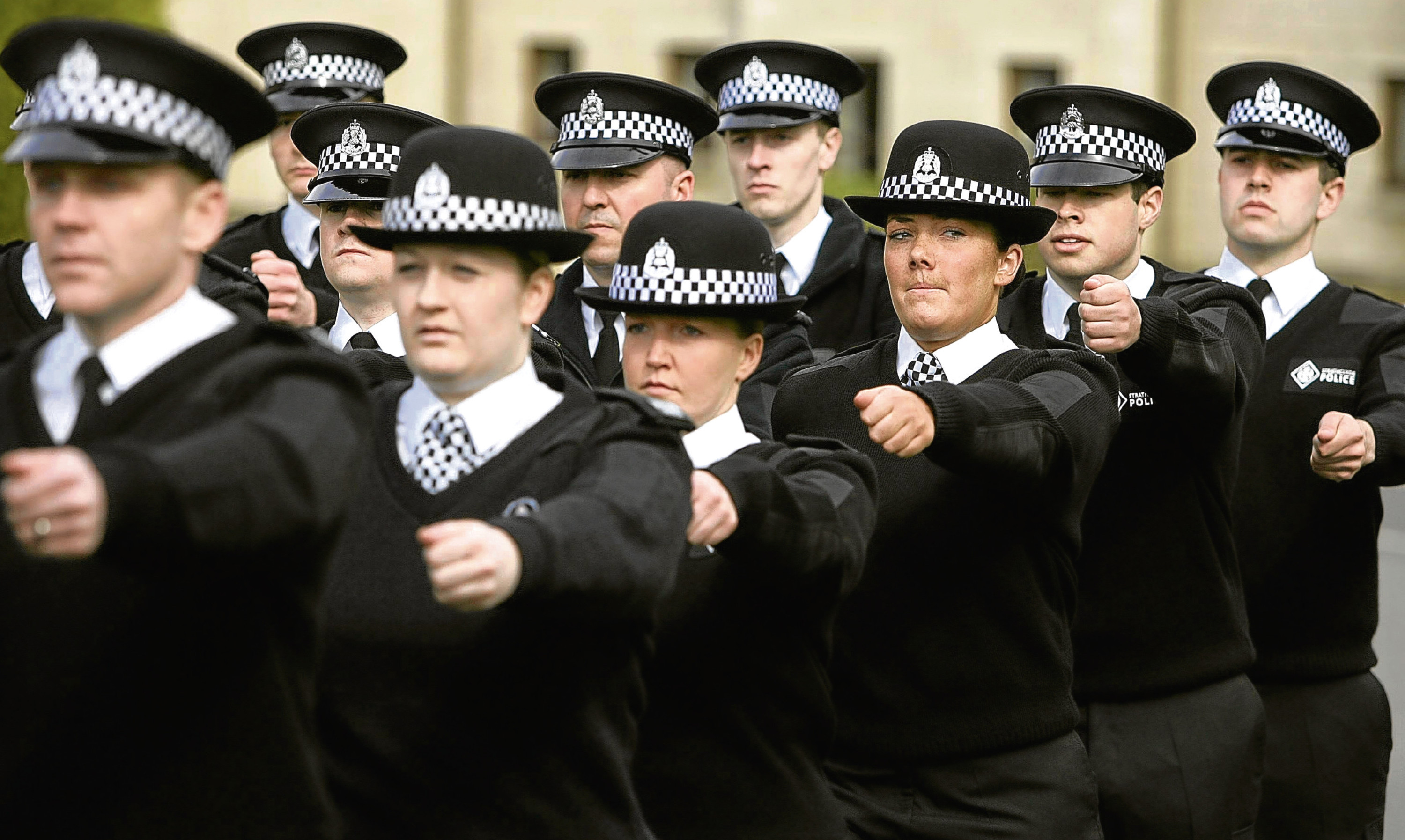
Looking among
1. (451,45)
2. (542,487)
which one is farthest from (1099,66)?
(542,487)

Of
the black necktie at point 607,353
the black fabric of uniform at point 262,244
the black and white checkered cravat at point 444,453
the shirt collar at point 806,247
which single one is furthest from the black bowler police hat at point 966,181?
the black fabric of uniform at point 262,244

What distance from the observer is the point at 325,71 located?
27.2ft

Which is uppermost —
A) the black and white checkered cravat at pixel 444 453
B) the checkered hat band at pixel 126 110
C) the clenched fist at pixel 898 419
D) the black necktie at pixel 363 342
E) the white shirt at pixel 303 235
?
the checkered hat band at pixel 126 110

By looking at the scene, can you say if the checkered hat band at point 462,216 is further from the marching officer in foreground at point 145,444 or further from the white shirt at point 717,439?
the white shirt at point 717,439

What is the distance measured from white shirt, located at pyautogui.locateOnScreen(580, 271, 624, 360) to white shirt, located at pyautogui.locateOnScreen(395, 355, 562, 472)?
2.81 m

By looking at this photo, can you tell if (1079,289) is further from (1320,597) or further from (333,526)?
(333,526)

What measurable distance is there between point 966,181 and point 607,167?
1.82 metres

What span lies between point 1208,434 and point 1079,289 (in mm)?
638

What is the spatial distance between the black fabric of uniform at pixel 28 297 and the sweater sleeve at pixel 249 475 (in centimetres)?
248

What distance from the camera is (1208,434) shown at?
636 cm

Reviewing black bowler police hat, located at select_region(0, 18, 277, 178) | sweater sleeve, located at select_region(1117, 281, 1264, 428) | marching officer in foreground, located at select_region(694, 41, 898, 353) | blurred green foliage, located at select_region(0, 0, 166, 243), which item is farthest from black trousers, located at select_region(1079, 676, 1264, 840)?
blurred green foliage, located at select_region(0, 0, 166, 243)

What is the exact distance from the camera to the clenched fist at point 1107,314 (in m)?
5.46

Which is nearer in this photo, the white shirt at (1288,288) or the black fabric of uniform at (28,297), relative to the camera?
the black fabric of uniform at (28,297)

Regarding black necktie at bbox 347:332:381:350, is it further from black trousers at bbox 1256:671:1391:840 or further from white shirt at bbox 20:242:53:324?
black trousers at bbox 1256:671:1391:840
